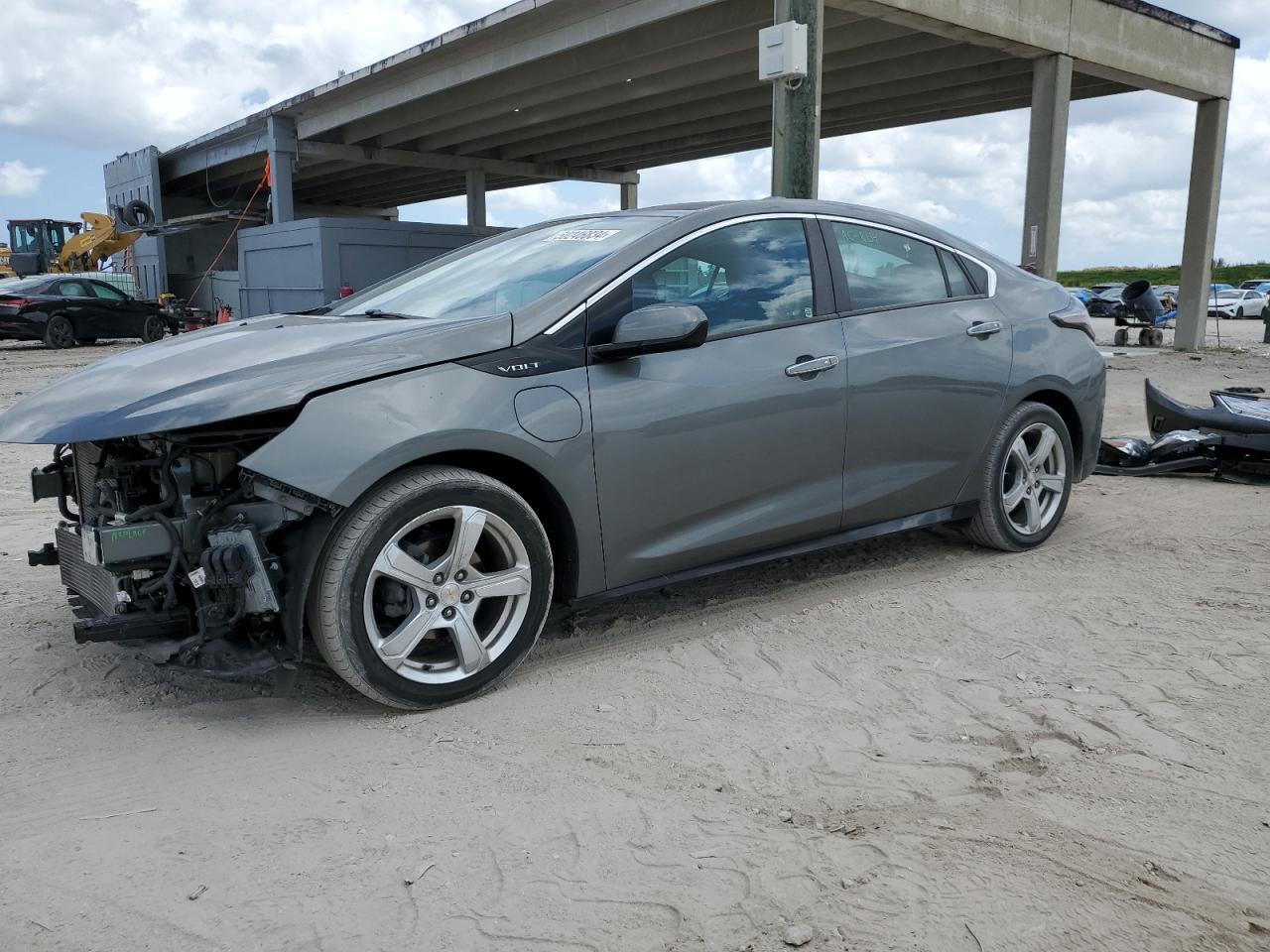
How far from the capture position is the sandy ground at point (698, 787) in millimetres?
2248

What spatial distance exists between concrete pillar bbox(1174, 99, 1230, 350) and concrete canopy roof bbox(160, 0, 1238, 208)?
972mm

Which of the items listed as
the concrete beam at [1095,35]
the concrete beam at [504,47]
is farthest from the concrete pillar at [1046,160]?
the concrete beam at [504,47]

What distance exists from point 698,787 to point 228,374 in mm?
1813

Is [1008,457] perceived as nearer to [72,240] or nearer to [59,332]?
[59,332]

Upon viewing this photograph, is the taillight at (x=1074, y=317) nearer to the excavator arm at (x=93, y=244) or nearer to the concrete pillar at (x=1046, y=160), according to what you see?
the concrete pillar at (x=1046, y=160)

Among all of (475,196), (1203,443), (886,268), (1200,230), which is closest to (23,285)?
(475,196)

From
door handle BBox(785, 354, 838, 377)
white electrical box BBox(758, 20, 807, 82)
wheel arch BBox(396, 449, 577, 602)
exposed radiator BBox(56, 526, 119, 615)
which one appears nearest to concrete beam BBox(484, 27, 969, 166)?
white electrical box BBox(758, 20, 807, 82)

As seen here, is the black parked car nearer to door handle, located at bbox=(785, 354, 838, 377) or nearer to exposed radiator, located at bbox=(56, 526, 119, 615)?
exposed radiator, located at bbox=(56, 526, 119, 615)

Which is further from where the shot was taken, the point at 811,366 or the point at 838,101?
the point at 838,101

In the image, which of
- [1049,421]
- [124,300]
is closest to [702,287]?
[1049,421]

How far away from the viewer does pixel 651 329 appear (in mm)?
3494

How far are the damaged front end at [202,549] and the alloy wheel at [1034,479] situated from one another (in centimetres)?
326

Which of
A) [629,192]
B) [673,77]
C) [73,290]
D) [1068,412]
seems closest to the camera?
[1068,412]

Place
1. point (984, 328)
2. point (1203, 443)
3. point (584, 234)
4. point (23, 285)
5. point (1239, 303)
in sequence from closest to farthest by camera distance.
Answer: point (584, 234) → point (984, 328) → point (1203, 443) → point (23, 285) → point (1239, 303)
